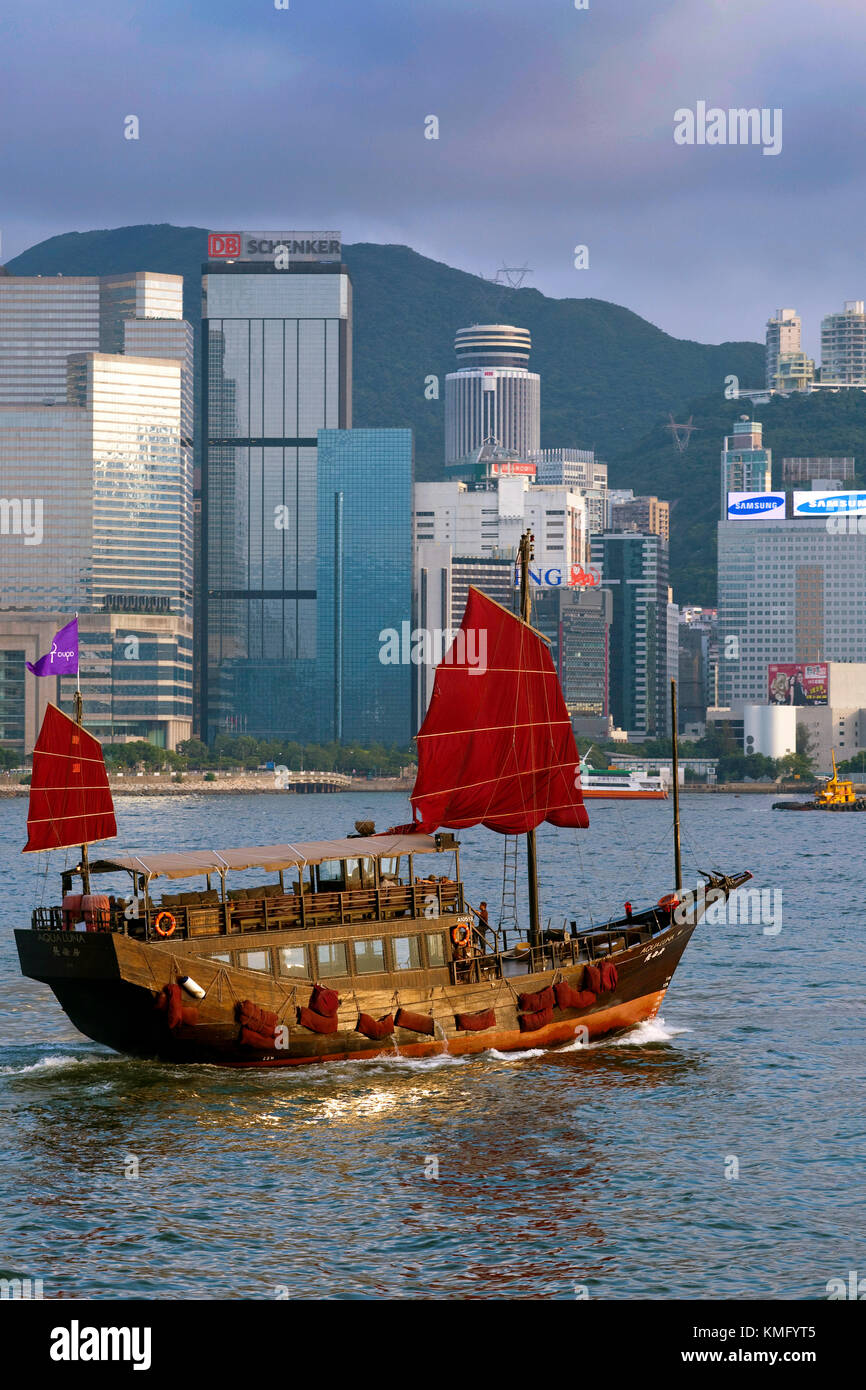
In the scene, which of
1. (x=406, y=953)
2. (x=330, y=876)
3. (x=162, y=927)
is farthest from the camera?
(x=330, y=876)

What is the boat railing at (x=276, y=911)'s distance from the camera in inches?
1433

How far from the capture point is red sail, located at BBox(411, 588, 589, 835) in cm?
4394

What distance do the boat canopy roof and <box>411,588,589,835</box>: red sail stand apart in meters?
3.31

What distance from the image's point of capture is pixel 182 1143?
103ft

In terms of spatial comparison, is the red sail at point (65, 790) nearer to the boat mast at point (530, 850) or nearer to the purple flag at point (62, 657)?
the purple flag at point (62, 657)

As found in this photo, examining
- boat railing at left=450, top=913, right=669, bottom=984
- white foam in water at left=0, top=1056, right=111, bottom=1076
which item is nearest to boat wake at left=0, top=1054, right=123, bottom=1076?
white foam in water at left=0, top=1056, right=111, bottom=1076

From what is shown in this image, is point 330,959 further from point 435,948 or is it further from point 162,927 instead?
point 162,927

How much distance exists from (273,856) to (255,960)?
2683 millimetres

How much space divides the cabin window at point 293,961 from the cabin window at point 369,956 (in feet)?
3.98

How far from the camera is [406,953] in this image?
38031mm

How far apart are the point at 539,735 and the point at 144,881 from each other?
44.0ft

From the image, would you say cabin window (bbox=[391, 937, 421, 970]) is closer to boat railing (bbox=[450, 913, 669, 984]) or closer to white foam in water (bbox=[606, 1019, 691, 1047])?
boat railing (bbox=[450, 913, 669, 984])

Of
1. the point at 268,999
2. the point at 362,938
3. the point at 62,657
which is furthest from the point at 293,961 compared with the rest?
the point at 62,657
